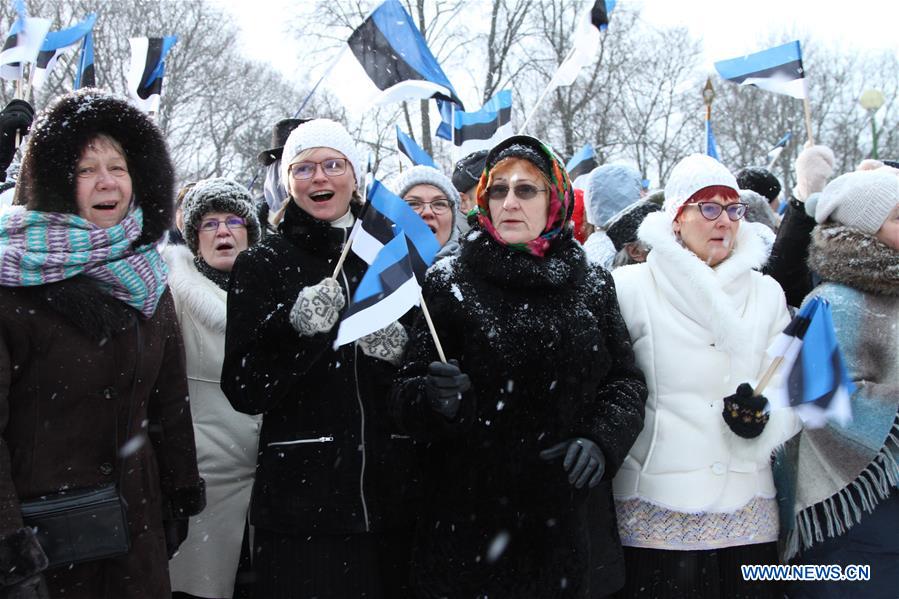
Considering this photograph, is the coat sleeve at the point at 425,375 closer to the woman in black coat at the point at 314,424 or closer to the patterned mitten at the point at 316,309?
the woman in black coat at the point at 314,424

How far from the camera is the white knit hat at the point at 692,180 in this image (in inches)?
134

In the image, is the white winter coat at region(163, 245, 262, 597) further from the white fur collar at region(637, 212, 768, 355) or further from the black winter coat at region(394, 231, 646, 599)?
the white fur collar at region(637, 212, 768, 355)

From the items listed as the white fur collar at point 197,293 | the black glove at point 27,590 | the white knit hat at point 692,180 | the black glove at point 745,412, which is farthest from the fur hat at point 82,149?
the black glove at point 745,412

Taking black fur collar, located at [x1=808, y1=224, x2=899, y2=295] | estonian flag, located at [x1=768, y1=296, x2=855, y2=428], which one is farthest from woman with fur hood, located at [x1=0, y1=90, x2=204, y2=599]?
black fur collar, located at [x1=808, y1=224, x2=899, y2=295]

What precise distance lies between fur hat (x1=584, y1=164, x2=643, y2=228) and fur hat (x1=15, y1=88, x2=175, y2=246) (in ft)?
9.38

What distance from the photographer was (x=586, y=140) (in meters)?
28.6

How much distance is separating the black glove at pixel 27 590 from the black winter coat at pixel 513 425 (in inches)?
47.4

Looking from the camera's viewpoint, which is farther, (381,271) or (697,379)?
(697,379)

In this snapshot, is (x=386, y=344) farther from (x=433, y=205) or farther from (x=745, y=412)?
(x=433, y=205)

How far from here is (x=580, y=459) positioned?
2809 mm

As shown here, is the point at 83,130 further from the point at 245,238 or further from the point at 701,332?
the point at 701,332

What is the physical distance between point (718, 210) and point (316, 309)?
1747mm

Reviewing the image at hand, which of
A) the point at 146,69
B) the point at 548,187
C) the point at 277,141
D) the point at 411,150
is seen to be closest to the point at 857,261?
the point at 548,187

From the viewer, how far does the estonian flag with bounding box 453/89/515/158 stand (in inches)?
254
